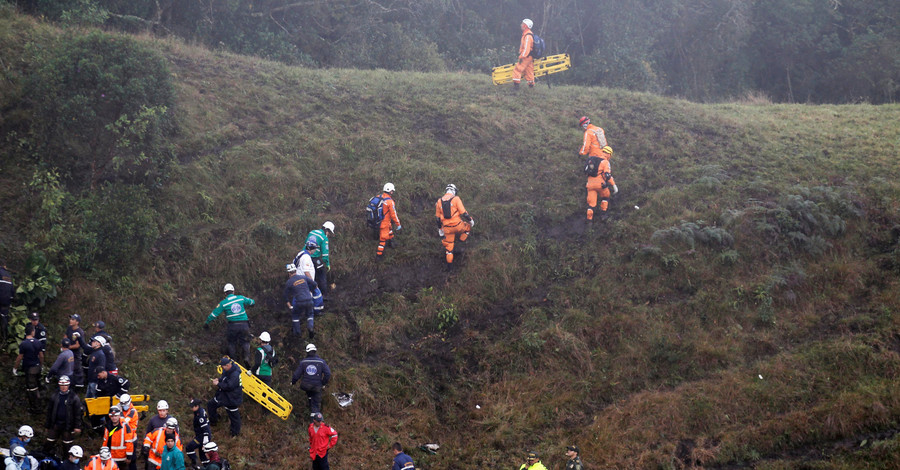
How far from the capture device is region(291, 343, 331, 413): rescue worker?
11.5 m

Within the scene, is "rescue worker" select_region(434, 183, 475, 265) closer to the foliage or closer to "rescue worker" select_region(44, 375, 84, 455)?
the foliage

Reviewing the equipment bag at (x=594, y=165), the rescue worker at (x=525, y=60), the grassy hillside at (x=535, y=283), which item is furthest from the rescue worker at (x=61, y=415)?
the rescue worker at (x=525, y=60)

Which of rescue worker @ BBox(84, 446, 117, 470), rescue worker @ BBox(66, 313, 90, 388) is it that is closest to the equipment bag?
rescue worker @ BBox(66, 313, 90, 388)

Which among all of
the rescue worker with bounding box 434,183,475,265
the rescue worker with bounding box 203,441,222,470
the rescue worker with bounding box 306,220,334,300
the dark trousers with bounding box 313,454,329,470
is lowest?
the dark trousers with bounding box 313,454,329,470

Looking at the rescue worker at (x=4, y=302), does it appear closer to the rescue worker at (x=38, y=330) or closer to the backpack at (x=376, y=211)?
the rescue worker at (x=38, y=330)

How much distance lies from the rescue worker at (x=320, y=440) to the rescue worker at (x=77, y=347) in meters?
4.34

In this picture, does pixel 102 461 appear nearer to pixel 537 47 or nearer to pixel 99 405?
pixel 99 405

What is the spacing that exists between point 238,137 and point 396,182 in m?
5.19

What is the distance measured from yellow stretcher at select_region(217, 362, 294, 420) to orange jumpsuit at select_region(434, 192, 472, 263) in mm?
5591

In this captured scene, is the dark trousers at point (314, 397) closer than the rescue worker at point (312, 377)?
No

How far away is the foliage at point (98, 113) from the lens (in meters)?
15.2

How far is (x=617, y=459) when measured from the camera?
11.2 metres

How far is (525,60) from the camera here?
23.4 m

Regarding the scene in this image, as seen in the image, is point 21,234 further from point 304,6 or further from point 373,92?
point 304,6
